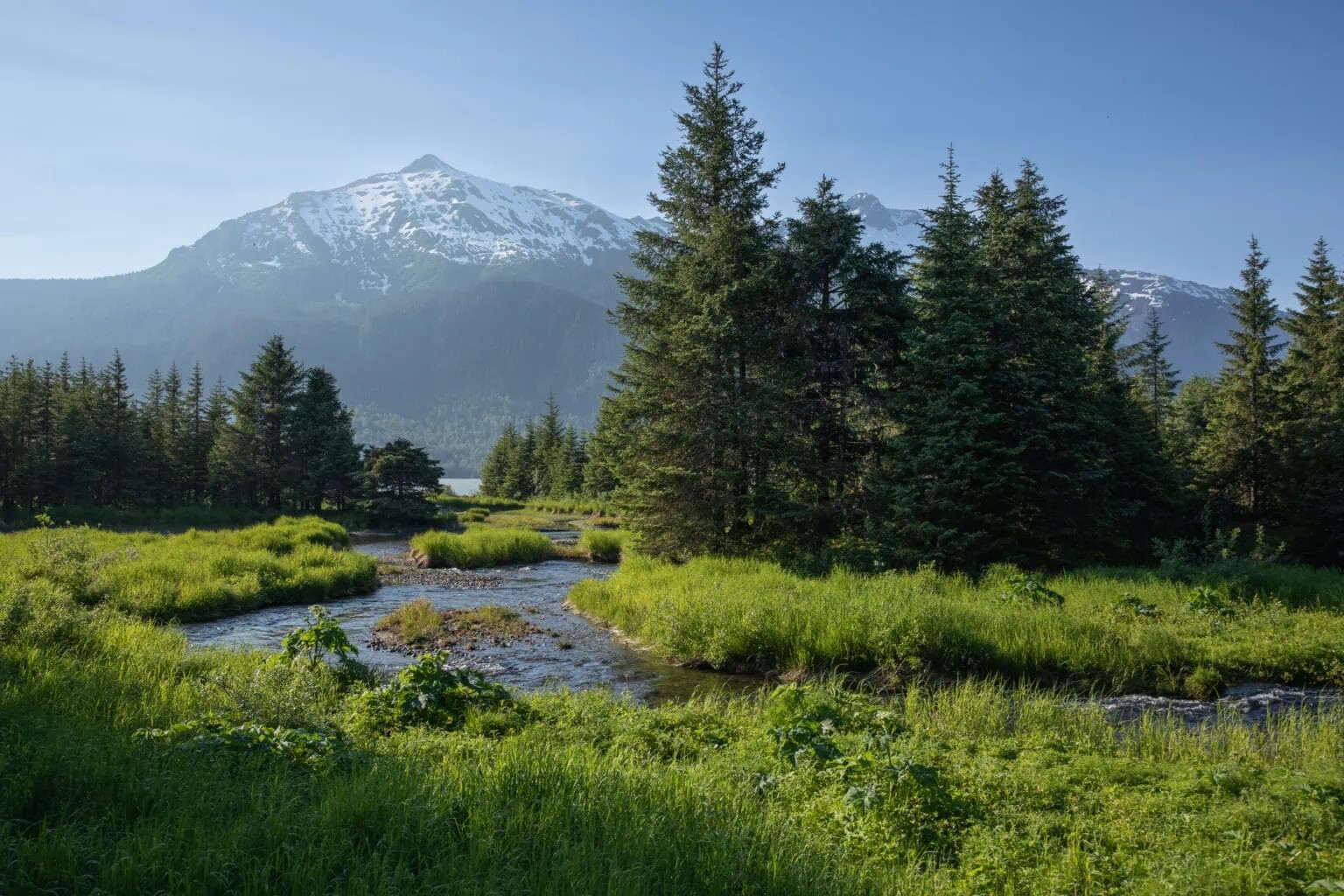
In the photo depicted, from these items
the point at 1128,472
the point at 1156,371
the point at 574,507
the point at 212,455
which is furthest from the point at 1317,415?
the point at 212,455

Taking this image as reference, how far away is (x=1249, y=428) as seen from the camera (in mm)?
33781

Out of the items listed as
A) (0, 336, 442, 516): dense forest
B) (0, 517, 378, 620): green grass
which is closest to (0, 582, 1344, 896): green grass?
(0, 517, 378, 620): green grass

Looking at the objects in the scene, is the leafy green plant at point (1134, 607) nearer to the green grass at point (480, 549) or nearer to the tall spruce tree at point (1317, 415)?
the tall spruce tree at point (1317, 415)

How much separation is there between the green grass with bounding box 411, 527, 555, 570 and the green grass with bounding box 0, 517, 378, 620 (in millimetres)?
4790

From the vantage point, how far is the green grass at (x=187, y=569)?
14.4 meters

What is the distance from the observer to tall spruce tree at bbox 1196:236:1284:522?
33562 millimetres

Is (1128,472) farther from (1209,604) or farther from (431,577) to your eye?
(431,577)

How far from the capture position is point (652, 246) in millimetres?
25047

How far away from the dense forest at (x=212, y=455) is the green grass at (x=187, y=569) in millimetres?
27046

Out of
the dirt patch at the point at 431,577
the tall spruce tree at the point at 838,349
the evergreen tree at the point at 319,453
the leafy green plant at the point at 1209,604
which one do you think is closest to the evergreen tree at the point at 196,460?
the evergreen tree at the point at 319,453

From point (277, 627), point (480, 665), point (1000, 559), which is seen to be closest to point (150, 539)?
point (277, 627)

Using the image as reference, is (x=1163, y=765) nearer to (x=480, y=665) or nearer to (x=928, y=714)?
(x=928, y=714)

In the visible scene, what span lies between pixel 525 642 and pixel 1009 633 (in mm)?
10272

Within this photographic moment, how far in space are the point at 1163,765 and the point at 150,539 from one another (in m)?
33.3
